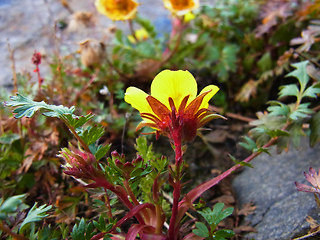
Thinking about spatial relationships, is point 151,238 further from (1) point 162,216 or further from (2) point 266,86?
(2) point 266,86

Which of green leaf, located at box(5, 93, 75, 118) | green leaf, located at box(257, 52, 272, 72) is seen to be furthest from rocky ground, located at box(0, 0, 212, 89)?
green leaf, located at box(5, 93, 75, 118)

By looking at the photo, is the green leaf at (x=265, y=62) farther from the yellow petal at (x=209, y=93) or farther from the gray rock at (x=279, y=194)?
the yellow petal at (x=209, y=93)

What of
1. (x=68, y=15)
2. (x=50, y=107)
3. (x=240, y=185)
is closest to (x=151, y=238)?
(x=50, y=107)

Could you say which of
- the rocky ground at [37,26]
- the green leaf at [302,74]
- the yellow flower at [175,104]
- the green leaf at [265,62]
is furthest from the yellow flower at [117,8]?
the yellow flower at [175,104]

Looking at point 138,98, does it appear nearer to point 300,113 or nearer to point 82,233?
point 82,233

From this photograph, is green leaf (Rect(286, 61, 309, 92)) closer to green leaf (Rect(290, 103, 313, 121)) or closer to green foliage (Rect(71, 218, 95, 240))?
green leaf (Rect(290, 103, 313, 121))

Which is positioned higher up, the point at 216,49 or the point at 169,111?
the point at 169,111
